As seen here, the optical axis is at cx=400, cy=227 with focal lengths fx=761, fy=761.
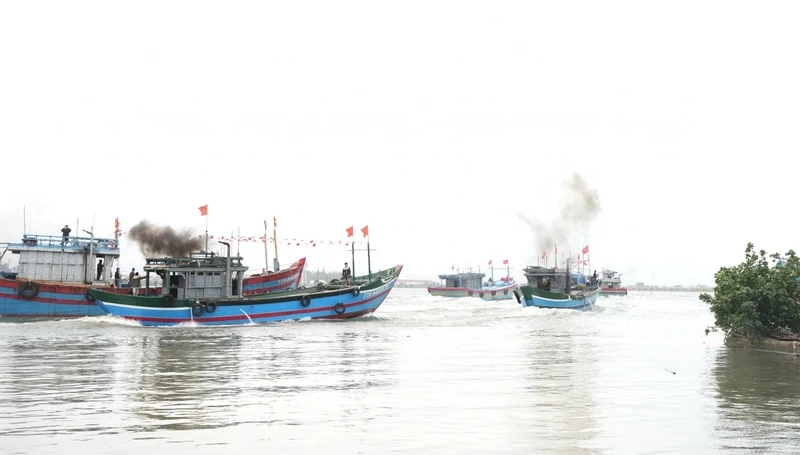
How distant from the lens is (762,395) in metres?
15.9

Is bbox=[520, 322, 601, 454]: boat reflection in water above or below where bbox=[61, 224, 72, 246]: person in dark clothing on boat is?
below

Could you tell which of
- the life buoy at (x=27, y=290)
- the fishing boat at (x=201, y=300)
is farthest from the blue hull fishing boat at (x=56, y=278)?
the fishing boat at (x=201, y=300)

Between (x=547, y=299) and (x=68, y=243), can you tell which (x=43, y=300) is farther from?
(x=547, y=299)

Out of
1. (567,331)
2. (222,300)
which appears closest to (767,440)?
(567,331)

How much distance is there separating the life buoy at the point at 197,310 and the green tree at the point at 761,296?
→ 2522cm

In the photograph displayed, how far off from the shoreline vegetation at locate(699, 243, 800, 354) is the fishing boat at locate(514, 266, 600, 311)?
32.6 metres

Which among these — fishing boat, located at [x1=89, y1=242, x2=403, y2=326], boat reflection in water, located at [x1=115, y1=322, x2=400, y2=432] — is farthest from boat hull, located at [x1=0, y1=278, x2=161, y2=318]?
boat reflection in water, located at [x1=115, y1=322, x2=400, y2=432]

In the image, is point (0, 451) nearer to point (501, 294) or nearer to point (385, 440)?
point (385, 440)

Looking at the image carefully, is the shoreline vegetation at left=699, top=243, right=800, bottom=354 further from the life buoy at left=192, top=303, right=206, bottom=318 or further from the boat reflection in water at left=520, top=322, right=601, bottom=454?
the life buoy at left=192, top=303, right=206, bottom=318

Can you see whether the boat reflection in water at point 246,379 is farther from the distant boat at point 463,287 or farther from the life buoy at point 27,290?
the distant boat at point 463,287

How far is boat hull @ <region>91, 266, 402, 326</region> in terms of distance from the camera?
4003cm

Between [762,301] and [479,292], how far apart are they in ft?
346

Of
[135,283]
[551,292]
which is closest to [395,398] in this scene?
[135,283]

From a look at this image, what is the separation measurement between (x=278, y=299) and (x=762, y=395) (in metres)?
29.5
